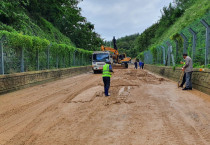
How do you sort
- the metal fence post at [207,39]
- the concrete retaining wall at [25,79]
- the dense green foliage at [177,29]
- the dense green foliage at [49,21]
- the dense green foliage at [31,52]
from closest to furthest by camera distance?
the concrete retaining wall at [25,79], the metal fence post at [207,39], the dense green foliage at [31,52], the dense green foliage at [177,29], the dense green foliage at [49,21]

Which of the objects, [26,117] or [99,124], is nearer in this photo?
[99,124]

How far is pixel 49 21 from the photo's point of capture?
113 ft

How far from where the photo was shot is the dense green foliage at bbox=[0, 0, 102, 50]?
1764cm

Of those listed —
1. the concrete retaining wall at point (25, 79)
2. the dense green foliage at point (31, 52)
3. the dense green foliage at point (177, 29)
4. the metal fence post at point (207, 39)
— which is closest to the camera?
the concrete retaining wall at point (25, 79)

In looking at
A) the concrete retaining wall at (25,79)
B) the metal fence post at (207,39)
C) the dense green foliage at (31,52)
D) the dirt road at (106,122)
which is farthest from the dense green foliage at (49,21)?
the metal fence post at (207,39)

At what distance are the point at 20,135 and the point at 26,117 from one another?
143 cm

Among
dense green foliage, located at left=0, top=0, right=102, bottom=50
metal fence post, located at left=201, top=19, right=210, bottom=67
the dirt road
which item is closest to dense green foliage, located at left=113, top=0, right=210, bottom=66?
metal fence post, located at left=201, top=19, right=210, bottom=67

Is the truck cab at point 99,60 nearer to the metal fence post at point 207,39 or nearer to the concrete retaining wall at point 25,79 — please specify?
the concrete retaining wall at point 25,79

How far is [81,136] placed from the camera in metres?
4.10

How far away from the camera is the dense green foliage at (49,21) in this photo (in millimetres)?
17641

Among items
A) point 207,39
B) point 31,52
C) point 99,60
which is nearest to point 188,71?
point 207,39

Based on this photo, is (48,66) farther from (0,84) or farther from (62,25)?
(62,25)

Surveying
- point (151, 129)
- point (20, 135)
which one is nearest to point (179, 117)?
point (151, 129)

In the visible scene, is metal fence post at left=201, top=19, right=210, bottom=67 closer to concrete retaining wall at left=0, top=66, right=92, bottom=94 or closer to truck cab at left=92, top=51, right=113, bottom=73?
concrete retaining wall at left=0, top=66, right=92, bottom=94
